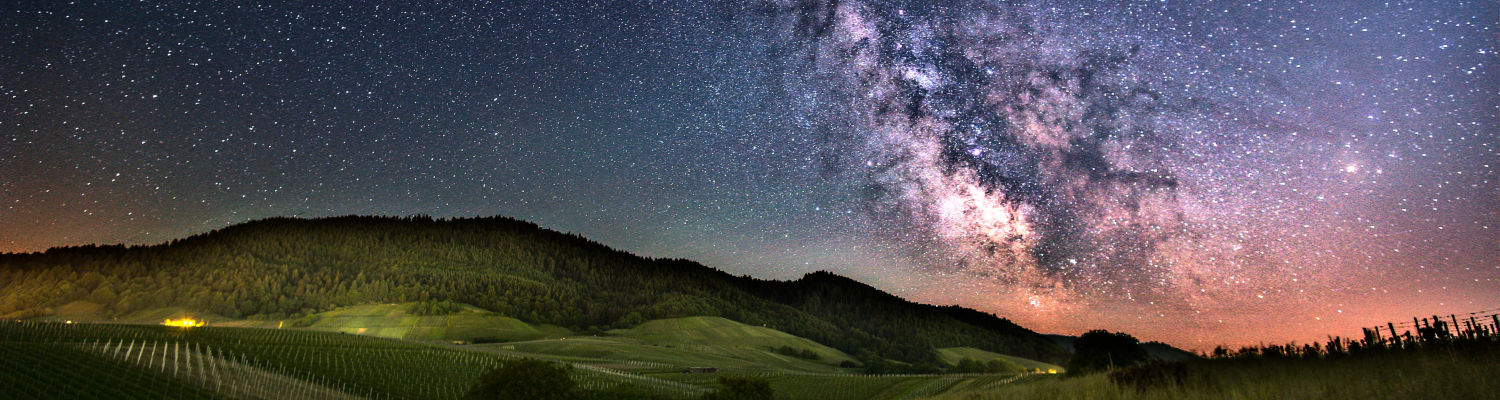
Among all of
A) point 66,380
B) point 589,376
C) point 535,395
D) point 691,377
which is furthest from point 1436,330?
point 691,377

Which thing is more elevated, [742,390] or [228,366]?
[742,390]

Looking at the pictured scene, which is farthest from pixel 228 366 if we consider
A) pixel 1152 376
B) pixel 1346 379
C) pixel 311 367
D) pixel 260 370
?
pixel 1346 379

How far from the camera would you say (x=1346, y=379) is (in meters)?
10.8

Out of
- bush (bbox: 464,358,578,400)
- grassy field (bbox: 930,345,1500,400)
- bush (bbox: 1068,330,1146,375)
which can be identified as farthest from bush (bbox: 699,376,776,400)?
bush (bbox: 1068,330,1146,375)

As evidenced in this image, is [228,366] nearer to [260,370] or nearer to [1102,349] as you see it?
[260,370]

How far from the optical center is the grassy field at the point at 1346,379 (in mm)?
8680

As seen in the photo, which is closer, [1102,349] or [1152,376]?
[1152,376]

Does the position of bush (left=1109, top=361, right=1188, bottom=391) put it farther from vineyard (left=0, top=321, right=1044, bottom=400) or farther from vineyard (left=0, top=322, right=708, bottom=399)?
vineyard (left=0, top=322, right=708, bottom=399)

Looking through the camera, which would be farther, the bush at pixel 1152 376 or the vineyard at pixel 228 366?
the vineyard at pixel 228 366

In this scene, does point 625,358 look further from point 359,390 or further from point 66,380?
point 66,380

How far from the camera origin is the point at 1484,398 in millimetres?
7883

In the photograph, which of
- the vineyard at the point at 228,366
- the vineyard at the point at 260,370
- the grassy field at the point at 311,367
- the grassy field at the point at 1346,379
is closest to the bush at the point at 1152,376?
the grassy field at the point at 1346,379

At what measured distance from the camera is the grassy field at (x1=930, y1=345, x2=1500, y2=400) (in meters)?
8.68

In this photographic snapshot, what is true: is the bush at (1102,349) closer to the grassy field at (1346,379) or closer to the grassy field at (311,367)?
the grassy field at (311,367)
